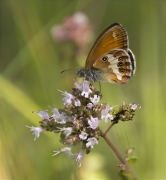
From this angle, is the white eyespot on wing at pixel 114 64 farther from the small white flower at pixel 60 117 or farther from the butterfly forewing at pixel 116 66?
the small white flower at pixel 60 117

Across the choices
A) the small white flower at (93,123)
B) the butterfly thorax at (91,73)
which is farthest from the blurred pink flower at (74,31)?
the small white flower at (93,123)

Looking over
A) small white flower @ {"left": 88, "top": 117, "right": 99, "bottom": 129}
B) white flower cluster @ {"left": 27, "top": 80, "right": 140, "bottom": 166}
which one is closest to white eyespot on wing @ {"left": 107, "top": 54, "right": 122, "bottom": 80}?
white flower cluster @ {"left": 27, "top": 80, "right": 140, "bottom": 166}

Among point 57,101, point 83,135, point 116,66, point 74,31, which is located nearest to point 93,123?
point 83,135

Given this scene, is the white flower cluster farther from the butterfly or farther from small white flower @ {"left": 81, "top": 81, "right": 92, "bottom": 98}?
the butterfly

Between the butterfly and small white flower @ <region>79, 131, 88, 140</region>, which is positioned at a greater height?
the butterfly

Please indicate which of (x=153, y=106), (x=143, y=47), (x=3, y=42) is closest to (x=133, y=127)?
(x=153, y=106)

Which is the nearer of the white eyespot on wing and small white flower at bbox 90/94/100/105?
small white flower at bbox 90/94/100/105
